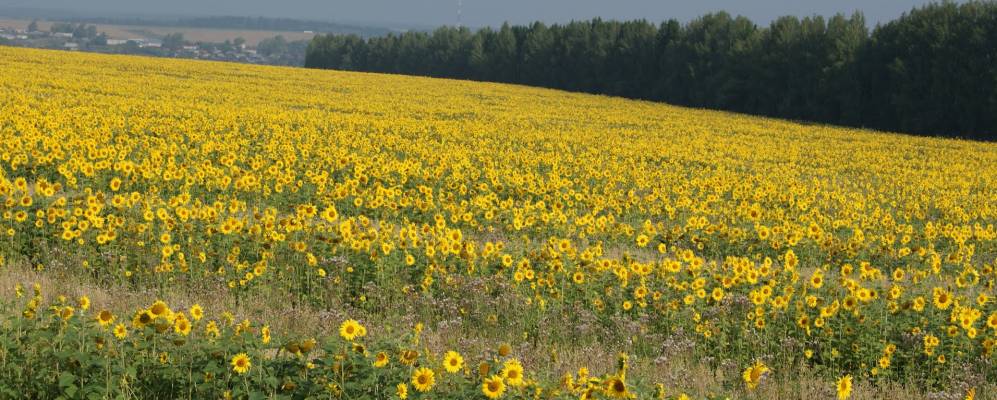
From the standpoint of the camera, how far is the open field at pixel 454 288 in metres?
5.25

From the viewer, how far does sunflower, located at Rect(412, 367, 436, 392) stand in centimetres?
465

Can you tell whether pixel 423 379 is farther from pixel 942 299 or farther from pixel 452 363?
pixel 942 299

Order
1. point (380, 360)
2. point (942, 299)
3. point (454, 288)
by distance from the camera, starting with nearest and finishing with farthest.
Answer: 1. point (380, 360)
2. point (942, 299)
3. point (454, 288)

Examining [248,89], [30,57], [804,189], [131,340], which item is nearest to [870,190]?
[804,189]

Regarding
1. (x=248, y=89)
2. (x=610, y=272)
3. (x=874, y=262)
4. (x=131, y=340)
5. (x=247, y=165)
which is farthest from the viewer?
(x=248, y=89)

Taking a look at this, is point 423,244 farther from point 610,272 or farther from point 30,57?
point 30,57

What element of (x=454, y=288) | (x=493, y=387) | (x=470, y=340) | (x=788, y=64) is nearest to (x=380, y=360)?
(x=493, y=387)

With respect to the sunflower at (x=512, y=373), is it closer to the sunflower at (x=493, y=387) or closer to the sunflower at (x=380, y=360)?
the sunflower at (x=493, y=387)

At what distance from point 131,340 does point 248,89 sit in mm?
36227

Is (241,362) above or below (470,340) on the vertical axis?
above

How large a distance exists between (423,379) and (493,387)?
404 mm

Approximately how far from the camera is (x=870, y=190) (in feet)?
68.1

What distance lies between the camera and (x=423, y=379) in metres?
4.70

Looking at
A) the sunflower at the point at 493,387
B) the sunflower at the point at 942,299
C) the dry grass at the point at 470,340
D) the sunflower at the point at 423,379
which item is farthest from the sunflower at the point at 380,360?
the sunflower at the point at 942,299
